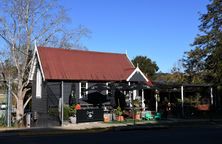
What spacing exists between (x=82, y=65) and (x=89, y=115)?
24.7ft

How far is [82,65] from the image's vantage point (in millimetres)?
36312

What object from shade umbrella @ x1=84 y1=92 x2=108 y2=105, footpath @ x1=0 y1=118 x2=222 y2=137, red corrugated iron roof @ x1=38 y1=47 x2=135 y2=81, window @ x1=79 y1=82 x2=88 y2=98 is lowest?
footpath @ x1=0 y1=118 x2=222 y2=137

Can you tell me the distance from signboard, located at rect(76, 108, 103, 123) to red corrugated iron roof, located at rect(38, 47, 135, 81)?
16.1 feet

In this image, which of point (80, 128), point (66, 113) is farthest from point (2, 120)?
point (80, 128)

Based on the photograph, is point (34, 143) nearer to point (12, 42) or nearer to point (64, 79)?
point (64, 79)

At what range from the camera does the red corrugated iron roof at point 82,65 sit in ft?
112

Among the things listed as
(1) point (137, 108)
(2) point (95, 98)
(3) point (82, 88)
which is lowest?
(1) point (137, 108)

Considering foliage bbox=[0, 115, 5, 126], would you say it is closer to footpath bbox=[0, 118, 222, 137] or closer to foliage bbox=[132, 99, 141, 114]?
footpath bbox=[0, 118, 222, 137]

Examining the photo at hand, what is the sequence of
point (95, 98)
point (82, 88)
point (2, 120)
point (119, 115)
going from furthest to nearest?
point (82, 88)
point (95, 98)
point (119, 115)
point (2, 120)

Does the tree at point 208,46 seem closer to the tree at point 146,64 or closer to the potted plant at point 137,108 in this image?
the potted plant at point 137,108

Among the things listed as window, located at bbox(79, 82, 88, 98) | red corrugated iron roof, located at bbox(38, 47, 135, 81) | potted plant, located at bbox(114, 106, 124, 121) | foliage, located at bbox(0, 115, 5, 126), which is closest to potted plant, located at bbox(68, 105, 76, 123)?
potted plant, located at bbox(114, 106, 124, 121)

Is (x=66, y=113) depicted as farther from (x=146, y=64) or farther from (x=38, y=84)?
(x=146, y=64)

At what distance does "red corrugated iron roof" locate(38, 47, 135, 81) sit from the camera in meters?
34.0

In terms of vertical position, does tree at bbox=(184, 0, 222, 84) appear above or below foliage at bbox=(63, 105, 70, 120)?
above
